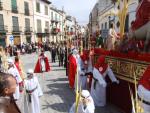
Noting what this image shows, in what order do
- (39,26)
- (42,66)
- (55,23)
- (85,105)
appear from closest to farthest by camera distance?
(85,105)
(42,66)
(39,26)
(55,23)

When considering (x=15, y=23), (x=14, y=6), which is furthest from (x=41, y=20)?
(x=14, y=6)

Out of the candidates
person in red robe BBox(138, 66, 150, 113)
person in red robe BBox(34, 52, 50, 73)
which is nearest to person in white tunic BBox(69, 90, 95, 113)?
person in red robe BBox(138, 66, 150, 113)

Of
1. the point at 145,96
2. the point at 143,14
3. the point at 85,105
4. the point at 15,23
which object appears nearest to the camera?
the point at 145,96

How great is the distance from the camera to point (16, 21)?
4409 centimetres

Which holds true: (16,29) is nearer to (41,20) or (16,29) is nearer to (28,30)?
(28,30)

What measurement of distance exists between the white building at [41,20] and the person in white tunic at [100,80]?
40.9 metres

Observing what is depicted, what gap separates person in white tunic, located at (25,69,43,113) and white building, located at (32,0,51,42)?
41.7 metres

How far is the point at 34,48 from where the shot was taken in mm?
42469

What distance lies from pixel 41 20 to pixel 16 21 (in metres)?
9.97

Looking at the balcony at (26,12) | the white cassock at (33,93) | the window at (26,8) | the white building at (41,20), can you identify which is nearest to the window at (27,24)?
the balcony at (26,12)

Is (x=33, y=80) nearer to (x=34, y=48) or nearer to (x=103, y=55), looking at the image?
(x=103, y=55)

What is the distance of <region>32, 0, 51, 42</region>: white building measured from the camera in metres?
50.8

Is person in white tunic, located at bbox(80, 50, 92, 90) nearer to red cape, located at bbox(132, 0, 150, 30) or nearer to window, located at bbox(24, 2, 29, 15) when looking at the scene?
red cape, located at bbox(132, 0, 150, 30)

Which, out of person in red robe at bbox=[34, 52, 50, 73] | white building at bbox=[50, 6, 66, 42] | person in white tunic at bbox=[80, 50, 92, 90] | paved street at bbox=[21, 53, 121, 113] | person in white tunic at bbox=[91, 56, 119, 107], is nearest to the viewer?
person in white tunic at bbox=[91, 56, 119, 107]
